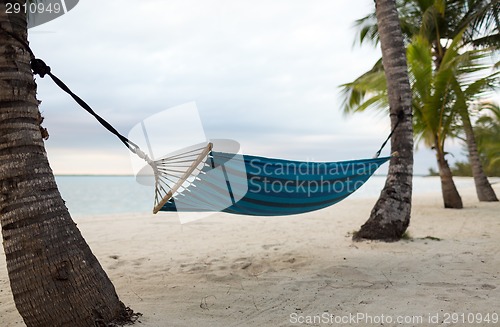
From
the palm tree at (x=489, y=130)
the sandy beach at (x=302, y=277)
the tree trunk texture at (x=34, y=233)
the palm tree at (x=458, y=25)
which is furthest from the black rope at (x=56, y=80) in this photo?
the palm tree at (x=489, y=130)

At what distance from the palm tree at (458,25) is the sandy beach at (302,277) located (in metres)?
2.92

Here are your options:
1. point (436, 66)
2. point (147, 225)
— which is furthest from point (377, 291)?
point (436, 66)

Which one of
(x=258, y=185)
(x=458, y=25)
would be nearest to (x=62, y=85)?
(x=258, y=185)

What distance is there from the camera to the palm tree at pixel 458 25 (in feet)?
24.0

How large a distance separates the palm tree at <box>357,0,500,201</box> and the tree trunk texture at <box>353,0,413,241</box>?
3.74 meters

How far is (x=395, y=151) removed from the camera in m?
3.72

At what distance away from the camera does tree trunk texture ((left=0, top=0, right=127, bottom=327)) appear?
1.63m

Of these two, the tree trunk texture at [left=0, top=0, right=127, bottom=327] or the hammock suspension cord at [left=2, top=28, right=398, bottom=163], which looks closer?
the tree trunk texture at [left=0, top=0, right=127, bottom=327]

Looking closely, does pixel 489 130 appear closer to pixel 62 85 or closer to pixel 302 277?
pixel 302 277

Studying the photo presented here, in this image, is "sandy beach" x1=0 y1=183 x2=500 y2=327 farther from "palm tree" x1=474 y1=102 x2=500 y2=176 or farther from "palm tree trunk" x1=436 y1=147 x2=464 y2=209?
"palm tree" x1=474 y1=102 x2=500 y2=176

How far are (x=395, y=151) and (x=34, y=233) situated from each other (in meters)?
3.09

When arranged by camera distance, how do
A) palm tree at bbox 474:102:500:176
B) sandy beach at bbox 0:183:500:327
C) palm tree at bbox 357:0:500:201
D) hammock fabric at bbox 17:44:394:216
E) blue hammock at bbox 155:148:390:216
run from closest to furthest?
sandy beach at bbox 0:183:500:327, hammock fabric at bbox 17:44:394:216, blue hammock at bbox 155:148:390:216, palm tree at bbox 357:0:500:201, palm tree at bbox 474:102:500:176

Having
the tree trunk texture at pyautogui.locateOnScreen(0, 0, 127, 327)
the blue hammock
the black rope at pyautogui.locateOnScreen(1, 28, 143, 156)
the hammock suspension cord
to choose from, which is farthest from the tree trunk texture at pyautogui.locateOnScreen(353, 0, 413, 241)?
the tree trunk texture at pyautogui.locateOnScreen(0, 0, 127, 327)

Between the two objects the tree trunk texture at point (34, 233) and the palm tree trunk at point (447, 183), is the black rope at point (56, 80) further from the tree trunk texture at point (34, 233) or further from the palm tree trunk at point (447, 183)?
the palm tree trunk at point (447, 183)
